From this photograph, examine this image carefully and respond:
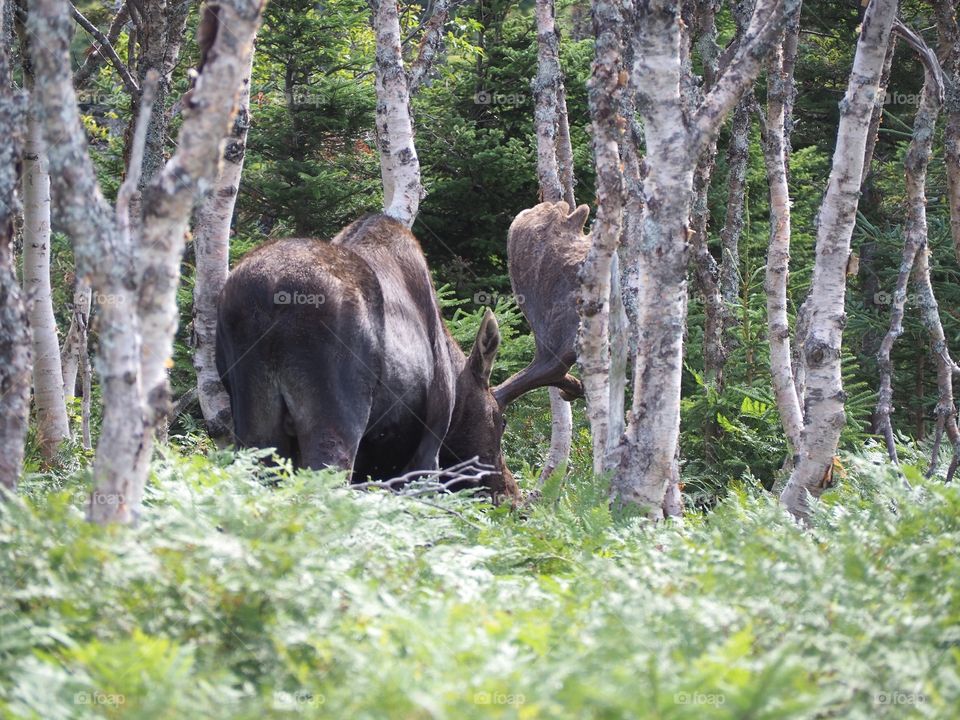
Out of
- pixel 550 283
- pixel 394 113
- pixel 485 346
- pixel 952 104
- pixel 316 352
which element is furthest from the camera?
pixel 394 113

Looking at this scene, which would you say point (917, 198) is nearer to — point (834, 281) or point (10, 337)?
point (834, 281)

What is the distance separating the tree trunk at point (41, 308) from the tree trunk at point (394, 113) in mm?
2833

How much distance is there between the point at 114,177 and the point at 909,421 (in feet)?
34.8

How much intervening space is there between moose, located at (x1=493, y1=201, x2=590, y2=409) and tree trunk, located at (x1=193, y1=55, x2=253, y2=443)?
256cm

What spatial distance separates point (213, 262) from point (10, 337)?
121 inches

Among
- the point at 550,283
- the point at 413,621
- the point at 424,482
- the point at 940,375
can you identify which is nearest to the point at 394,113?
the point at 550,283

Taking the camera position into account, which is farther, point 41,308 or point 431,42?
point 431,42

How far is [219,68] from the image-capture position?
14.5 ft

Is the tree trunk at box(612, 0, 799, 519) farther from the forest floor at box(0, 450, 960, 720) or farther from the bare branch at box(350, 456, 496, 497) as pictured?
the forest floor at box(0, 450, 960, 720)

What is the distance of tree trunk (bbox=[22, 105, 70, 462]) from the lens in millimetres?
8375

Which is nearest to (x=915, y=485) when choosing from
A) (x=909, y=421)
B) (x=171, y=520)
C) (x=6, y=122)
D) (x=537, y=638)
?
(x=537, y=638)

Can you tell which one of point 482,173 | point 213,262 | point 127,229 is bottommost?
point 213,262

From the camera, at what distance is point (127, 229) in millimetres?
4348

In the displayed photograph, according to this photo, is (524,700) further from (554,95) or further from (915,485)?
(554,95)
